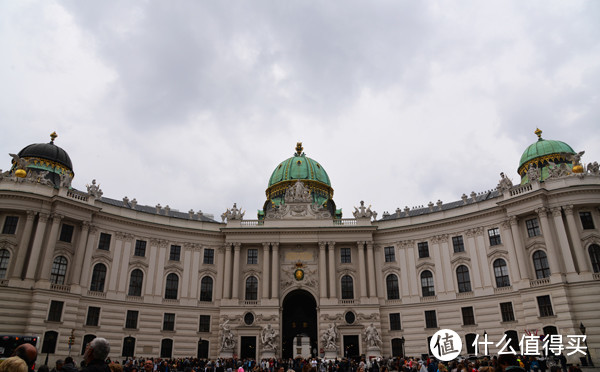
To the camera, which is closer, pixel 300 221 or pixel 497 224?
pixel 497 224

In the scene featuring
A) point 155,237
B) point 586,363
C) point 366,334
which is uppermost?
point 155,237

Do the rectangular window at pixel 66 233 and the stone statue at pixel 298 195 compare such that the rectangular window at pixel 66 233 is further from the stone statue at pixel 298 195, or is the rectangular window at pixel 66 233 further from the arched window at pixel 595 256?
the arched window at pixel 595 256

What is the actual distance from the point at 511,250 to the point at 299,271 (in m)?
23.6

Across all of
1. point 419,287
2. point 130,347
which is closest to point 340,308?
point 419,287

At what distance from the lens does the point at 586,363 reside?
114 ft

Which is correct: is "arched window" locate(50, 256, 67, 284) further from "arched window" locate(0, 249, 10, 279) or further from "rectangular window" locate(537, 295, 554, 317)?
"rectangular window" locate(537, 295, 554, 317)

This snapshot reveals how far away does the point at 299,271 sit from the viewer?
50.0m

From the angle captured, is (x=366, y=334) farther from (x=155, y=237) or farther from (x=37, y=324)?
(x=37, y=324)

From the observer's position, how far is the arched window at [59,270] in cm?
4122

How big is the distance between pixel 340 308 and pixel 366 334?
4.05 meters

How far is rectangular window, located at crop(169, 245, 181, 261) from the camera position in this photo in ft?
163

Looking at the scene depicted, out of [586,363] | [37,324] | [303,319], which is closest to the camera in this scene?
[586,363]

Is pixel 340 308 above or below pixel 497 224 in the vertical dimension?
below

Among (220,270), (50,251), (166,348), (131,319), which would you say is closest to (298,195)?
(220,270)
